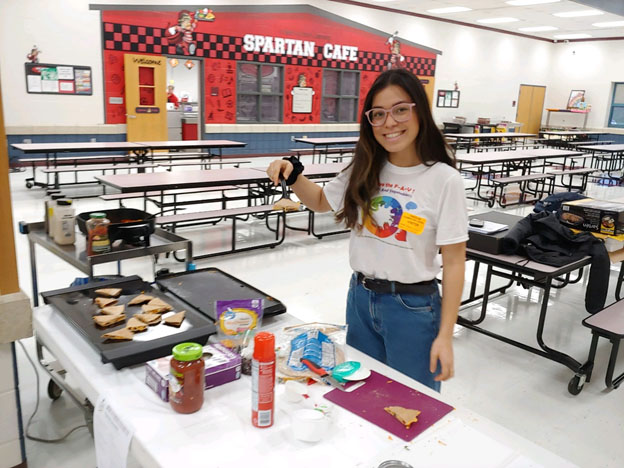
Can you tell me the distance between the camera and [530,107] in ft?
61.4

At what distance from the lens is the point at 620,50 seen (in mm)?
16984

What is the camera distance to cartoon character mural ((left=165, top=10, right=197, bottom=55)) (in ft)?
34.2

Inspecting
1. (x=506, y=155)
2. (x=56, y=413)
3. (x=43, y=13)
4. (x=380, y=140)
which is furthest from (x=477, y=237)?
(x=43, y=13)

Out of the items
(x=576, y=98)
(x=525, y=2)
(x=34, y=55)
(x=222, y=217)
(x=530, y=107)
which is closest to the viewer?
(x=222, y=217)

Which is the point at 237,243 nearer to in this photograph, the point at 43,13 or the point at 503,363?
the point at 503,363

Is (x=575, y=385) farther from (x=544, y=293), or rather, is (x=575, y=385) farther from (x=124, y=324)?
(x=124, y=324)

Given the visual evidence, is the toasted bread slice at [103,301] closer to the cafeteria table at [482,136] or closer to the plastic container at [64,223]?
the plastic container at [64,223]

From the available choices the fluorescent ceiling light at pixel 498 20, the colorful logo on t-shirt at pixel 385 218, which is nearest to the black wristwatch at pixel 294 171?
the colorful logo on t-shirt at pixel 385 218

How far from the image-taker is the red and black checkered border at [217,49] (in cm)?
978

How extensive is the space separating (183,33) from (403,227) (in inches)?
402

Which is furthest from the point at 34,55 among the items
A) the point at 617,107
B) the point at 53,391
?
the point at 617,107

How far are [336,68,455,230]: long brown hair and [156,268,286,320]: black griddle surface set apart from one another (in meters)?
0.39

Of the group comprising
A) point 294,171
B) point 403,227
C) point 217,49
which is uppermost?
point 217,49

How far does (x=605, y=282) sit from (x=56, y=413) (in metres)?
3.07
